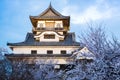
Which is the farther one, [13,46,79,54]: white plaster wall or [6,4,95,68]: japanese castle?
[13,46,79,54]: white plaster wall

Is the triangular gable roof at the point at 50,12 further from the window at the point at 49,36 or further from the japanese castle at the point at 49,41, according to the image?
the window at the point at 49,36

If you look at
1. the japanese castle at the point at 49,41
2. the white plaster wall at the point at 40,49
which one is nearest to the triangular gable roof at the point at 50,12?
the japanese castle at the point at 49,41

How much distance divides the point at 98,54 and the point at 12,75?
9675 millimetres

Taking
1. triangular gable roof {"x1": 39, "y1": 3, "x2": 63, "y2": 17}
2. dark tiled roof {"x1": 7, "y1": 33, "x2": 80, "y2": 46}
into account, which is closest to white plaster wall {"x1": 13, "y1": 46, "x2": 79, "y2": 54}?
dark tiled roof {"x1": 7, "y1": 33, "x2": 80, "y2": 46}

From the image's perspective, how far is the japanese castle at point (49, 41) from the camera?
3700cm

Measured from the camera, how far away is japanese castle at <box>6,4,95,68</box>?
3700 centimetres

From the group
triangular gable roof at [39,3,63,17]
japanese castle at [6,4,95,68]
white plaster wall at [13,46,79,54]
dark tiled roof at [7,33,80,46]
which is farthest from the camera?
triangular gable roof at [39,3,63,17]

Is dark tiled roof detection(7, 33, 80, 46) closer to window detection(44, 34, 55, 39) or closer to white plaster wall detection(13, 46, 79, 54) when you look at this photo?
white plaster wall detection(13, 46, 79, 54)

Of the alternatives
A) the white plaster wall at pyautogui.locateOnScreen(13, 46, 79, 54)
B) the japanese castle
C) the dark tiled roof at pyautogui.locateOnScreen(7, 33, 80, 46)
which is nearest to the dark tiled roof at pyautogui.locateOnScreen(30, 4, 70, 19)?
the japanese castle

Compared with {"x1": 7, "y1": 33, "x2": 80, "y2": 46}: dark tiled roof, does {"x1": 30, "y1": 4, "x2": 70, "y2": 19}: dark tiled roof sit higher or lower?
higher

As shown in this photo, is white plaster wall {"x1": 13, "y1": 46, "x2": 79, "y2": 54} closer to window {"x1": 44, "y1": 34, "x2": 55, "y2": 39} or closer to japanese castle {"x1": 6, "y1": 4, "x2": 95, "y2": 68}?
japanese castle {"x1": 6, "y1": 4, "x2": 95, "y2": 68}

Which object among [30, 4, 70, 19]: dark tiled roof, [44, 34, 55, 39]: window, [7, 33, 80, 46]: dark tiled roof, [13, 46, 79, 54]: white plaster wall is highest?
[30, 4, 70, 19]: dark tiled roof

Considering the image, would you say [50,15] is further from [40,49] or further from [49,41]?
[40,49]

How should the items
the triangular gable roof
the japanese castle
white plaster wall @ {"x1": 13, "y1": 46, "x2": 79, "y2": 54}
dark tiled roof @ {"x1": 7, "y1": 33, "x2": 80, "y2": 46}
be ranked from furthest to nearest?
Result: the triangular gable roof < dark tiled roof @ {"x1": 7, "y1": 33, "x2": 80, "y2": 46} < white plaster wall @ {"x1": 13, "y1": 46, "x2": 79, "y2": 54} < the japanese castle
